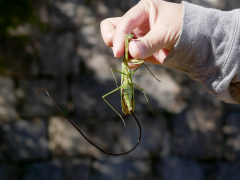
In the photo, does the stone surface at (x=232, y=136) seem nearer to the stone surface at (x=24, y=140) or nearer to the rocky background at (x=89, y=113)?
the rocky background at (x=89, y=113)

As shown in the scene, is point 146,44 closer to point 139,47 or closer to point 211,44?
point 139,47

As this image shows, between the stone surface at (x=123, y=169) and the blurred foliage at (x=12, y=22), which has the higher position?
the blurred foliage at (x=12, y=22)

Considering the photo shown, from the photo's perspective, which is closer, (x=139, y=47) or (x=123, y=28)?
(x=139, y=47)

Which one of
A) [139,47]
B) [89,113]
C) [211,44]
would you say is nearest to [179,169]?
[89,113]

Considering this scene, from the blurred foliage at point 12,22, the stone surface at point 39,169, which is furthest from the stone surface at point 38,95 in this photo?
the stone surface at point 39,169

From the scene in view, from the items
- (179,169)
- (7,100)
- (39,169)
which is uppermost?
(7,100)

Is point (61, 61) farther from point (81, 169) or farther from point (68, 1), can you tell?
point (81, 169)

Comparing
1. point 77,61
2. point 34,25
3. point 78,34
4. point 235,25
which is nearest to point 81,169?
point 77,61
